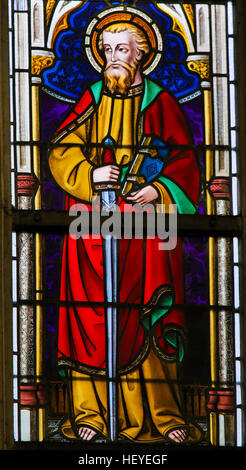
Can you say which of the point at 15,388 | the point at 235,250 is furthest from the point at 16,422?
the point at 235,250

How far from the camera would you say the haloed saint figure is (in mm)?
15219

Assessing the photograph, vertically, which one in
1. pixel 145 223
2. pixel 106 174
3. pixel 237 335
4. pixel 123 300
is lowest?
pixel 237 335

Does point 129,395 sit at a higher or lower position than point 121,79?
lower

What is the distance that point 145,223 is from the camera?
1554 centimetres

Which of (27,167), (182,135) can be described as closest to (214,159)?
(182,135)

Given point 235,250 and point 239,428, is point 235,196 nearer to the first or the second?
point 235,250

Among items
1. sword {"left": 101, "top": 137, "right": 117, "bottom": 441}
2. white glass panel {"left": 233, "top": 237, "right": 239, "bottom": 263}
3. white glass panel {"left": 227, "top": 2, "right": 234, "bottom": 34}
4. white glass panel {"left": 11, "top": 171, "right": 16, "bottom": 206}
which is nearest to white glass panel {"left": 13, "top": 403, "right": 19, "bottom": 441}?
sword {"left": 101, "top": 137, "right": 117, "bottom": 441}

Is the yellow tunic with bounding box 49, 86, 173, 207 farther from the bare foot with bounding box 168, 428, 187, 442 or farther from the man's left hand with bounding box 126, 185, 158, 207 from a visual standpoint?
the bare foot with bounding box 168, 428, 187, 442

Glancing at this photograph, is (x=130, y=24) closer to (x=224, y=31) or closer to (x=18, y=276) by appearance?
(x=224, y=31)

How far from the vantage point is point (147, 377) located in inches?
602

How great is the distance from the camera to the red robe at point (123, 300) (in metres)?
15.3

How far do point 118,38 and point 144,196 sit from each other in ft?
3.93
